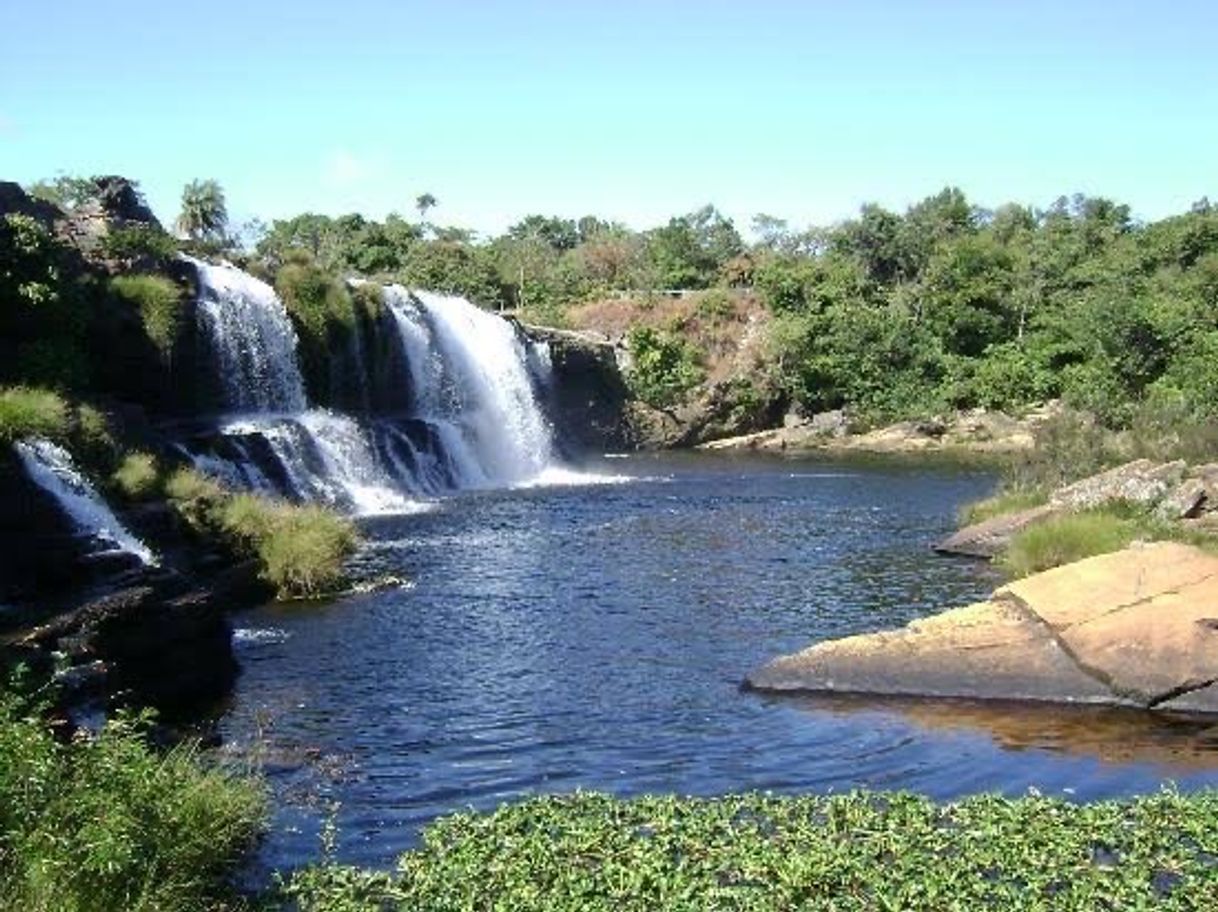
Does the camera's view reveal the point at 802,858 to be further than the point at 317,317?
No

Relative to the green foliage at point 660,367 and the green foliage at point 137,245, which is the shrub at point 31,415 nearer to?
the green foliage at point 137,245

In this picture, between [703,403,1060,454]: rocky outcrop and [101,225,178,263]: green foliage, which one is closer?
[101,225,178,263]: green foliage

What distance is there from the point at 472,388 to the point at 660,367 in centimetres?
1894

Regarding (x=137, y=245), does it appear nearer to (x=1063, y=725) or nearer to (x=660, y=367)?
(x=1063, y=725)

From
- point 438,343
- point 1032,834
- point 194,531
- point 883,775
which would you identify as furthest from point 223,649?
point 438,343

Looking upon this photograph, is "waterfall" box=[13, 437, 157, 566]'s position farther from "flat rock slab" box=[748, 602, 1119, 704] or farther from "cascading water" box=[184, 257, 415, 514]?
"cascading water" box=[184, 257, 415, 514]

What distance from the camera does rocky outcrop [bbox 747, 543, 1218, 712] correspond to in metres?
19.4

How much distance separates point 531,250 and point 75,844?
97465mm

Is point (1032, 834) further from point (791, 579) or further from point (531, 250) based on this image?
point (531, 250)

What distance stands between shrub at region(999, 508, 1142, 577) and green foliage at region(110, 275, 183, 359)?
83.2 ft

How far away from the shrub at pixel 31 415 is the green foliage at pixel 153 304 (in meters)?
11.1

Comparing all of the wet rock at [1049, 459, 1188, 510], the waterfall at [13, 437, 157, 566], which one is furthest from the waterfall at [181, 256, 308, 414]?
the wet rock at [1049, 459, 1188, 510]

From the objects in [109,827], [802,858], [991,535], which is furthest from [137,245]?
[802,858]

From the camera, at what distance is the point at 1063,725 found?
18453 mm
